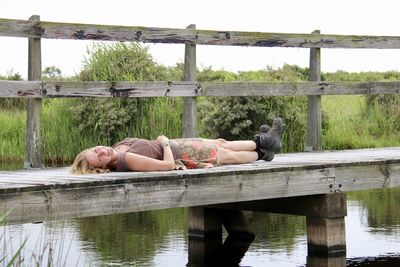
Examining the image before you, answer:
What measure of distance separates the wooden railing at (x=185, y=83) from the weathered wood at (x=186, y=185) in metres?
1.22

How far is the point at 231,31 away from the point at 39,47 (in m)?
2.42

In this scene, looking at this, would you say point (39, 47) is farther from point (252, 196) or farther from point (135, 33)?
point (252, 196)

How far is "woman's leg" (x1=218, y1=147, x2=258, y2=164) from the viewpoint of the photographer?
7461 millimetres

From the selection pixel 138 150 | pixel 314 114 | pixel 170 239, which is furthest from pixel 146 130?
pixel 138 150

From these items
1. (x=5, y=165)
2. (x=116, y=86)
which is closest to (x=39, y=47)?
(x=116, y=86)

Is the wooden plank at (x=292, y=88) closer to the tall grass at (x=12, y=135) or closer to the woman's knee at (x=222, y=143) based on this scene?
the woman's knee at (x=222, y=143)

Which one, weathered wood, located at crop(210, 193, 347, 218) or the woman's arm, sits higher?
the woman's arm

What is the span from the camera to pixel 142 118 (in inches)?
597

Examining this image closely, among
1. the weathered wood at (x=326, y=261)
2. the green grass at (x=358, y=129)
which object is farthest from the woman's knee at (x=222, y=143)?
the green grass at (x=358, y=129)

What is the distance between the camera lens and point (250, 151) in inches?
303

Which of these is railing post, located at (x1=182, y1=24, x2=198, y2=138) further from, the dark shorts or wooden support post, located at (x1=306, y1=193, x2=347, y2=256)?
the dark shorts

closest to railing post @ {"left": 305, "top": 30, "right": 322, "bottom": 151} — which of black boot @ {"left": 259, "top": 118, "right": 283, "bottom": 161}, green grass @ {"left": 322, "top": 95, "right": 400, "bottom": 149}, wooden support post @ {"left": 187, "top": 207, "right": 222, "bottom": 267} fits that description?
wooden support post @ {"left": 187, "top": 207, "right": 222, "bottom": 267}

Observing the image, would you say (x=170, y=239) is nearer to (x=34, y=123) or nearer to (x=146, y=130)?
(x=34, y=123)

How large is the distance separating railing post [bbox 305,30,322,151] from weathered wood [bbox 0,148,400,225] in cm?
207
